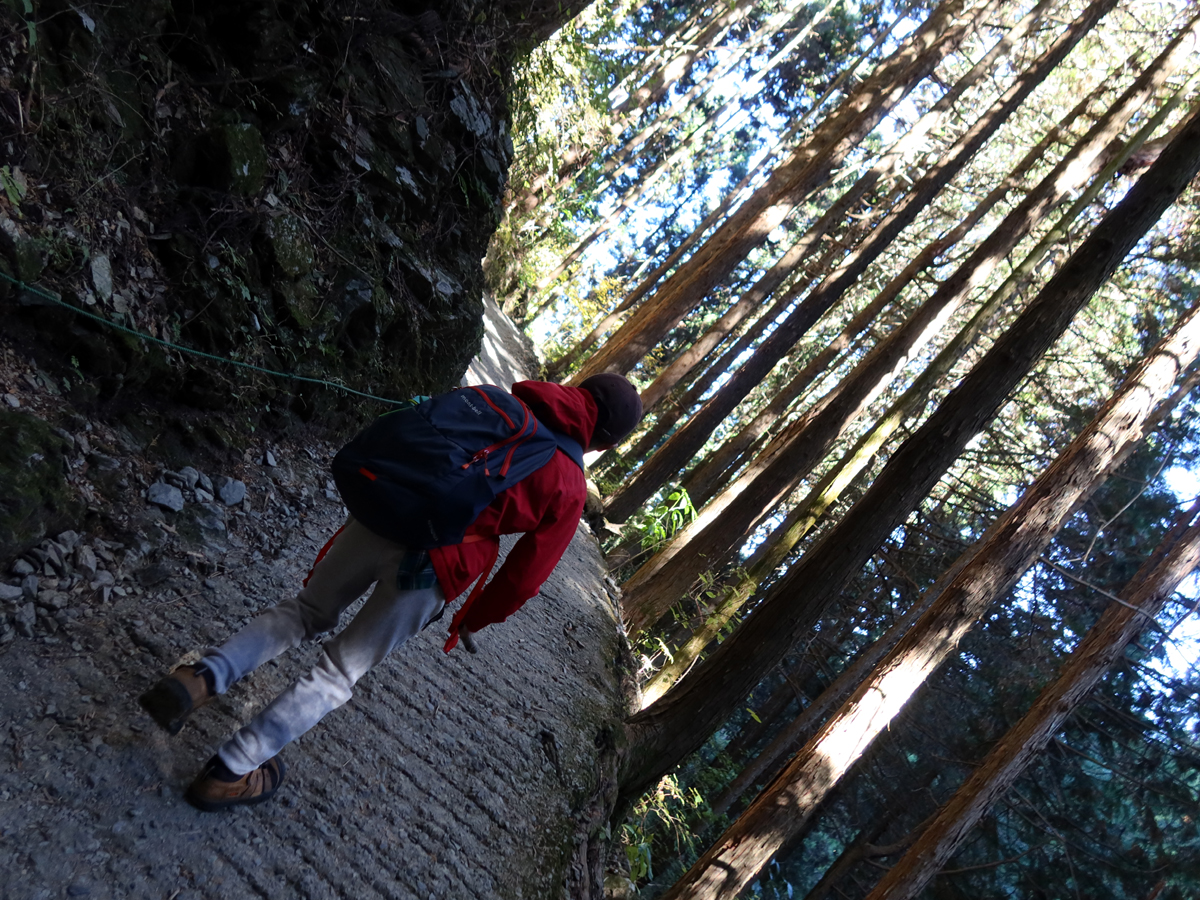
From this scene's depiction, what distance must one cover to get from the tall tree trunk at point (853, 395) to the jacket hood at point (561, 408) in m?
5.98

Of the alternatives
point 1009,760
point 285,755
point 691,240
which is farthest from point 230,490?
point 691,240

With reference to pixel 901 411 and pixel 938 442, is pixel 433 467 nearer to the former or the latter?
pixel 938 442

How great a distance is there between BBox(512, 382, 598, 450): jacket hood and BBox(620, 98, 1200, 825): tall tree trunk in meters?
2.62

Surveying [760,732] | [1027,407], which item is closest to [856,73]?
[1027,407]

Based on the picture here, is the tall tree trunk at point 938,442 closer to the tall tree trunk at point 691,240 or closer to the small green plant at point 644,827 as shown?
the small green plant at point 644,827

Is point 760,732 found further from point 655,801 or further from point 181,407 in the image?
point 181,407

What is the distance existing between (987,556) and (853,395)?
12.6 feet

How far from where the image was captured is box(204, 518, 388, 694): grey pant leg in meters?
2.36

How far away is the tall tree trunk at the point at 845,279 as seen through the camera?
388 inches

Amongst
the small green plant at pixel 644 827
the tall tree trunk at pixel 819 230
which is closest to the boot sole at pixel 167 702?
the small green plant at pixel 644 827

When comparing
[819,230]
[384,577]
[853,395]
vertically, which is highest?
[819,230]

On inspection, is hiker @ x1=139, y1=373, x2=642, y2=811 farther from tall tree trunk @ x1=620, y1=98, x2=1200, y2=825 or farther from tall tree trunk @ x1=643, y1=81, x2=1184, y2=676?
tall tree trunk @ x1=643, y1=81, x2=1184, y2=676

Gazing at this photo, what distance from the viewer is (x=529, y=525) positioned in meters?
2.54

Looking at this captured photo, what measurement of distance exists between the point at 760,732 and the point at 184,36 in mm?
19017
